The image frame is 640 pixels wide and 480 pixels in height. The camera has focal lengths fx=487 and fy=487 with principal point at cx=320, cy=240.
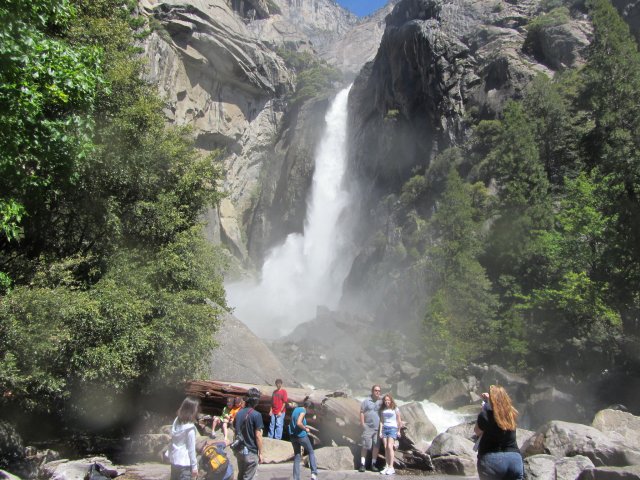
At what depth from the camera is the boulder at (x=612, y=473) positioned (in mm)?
7574

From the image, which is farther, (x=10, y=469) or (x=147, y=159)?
(x=147, y=159)

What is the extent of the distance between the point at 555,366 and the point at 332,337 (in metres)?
17.5

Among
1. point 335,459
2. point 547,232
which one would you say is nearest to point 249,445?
point 335,459

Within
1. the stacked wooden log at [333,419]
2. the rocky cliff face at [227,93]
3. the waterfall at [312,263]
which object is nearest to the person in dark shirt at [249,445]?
the stacked wooden log at [333,419]

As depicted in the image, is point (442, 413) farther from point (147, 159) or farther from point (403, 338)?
point (147, 159)

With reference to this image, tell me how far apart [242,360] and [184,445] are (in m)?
13.9

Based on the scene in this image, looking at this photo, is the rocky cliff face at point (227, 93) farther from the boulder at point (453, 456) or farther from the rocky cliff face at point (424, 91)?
the boulder at point (453, 456)

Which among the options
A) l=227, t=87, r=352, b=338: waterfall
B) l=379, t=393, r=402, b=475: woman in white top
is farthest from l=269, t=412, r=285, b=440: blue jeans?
l=227, t=87, r=352, b=338: waterfall

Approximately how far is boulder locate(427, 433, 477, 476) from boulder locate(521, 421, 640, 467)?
1.62 m

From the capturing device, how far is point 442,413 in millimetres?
24688

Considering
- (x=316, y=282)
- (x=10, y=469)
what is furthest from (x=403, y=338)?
(x=10, y=469)

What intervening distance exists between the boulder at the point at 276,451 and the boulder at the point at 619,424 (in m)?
8.71

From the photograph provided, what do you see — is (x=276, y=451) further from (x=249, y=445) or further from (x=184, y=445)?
(x=184, y=445)

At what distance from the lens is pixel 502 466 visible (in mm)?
4676
